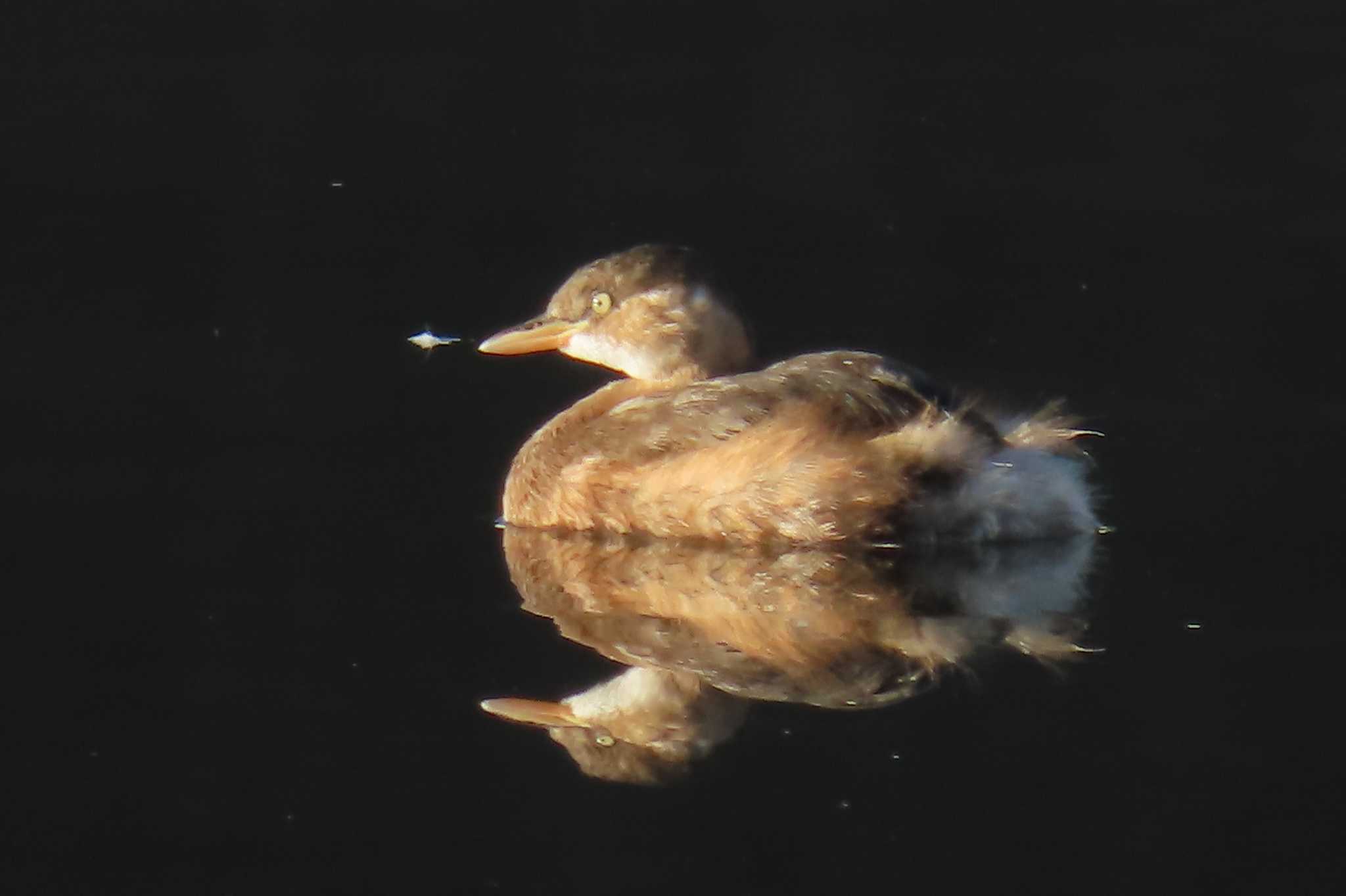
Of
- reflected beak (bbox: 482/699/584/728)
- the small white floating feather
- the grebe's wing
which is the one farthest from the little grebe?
the small white floating feather

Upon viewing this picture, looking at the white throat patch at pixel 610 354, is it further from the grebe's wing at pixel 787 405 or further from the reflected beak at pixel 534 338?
the grebe's wing at pixel 787 405

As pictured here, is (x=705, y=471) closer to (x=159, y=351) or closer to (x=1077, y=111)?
(x=159, y=351)

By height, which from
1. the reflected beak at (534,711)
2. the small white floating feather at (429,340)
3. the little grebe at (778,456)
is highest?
the little grebe at (778,456)

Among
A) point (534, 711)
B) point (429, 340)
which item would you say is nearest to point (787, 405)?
point (534, 711)

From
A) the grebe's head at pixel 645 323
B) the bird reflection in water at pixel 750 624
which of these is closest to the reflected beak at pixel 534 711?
the bird reflection in water at pixel 750 624

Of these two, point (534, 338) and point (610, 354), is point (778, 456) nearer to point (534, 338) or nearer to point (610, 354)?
point (610, 354)

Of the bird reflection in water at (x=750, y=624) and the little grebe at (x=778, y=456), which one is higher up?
the little grebe at (x=778, y=456)

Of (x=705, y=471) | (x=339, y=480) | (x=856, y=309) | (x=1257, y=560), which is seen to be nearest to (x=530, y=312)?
(x=856, y=309)

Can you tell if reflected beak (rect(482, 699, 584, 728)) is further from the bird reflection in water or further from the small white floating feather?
the small white floating feather
